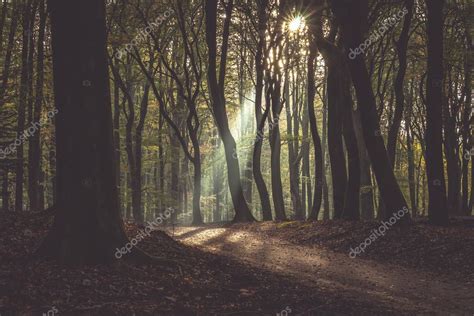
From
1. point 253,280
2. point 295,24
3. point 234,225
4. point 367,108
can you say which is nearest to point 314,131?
point 295,24

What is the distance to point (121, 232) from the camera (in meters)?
7.17

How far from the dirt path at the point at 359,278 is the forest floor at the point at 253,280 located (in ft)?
0.07

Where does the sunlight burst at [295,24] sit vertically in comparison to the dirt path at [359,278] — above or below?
above

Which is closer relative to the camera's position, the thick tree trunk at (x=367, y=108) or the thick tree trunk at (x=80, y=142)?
the thick tree trunk at (x=80, y=142)

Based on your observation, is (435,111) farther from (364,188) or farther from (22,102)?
(22,102)

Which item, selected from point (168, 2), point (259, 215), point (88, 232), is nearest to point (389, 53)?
point (168, 2)

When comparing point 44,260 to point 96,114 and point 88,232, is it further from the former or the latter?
point 96,114

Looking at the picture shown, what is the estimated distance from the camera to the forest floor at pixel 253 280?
5770 millimetres

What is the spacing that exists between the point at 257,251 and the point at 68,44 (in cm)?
806

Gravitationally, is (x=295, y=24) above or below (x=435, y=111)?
above

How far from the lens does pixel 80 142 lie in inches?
267

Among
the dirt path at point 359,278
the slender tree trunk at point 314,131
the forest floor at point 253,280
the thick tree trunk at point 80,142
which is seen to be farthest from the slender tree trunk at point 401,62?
the thick tree trunk at point 80,142

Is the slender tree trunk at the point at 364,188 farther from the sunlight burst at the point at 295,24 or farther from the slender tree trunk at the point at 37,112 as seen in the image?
the slender tree trunk at the point at 37,112

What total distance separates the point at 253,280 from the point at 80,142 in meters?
3.58
